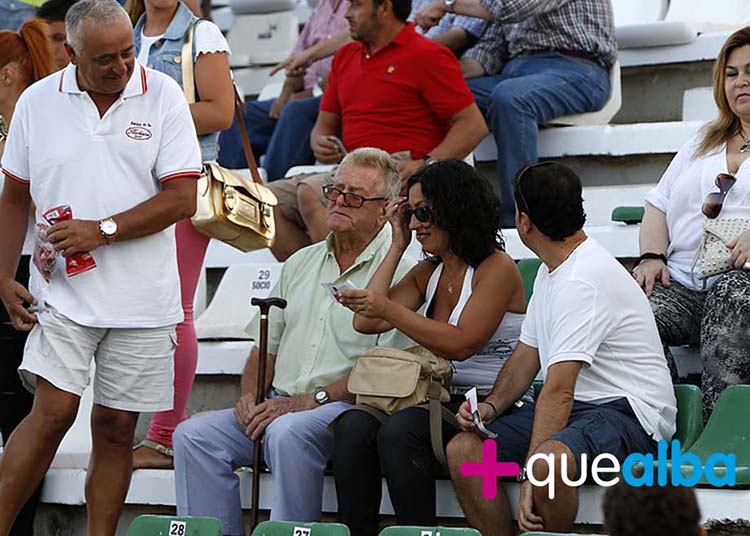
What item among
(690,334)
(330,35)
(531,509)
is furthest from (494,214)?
(330,35)

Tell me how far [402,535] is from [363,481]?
1.73 feet

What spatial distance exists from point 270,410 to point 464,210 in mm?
733

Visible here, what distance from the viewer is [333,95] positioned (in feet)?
17.2

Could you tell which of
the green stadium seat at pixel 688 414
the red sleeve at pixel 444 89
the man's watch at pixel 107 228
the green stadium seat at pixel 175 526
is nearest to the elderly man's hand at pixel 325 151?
the red sleeve at pixel 444 89

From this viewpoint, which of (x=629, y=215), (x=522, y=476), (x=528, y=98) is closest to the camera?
(x=522, y=476)

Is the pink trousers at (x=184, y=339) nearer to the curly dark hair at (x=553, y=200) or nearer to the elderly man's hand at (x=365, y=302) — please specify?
the elderly man's hand at (x=365, y=302)

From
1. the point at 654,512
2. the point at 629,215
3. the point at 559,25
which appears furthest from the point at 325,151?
the point at 654,512

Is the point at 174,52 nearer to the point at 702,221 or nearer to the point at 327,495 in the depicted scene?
the point at 327,495

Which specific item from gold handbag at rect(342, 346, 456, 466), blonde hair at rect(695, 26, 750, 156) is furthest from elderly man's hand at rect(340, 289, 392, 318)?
blonde hair at rect(695, 26, 750, 156)

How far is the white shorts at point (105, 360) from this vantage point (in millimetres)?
3521

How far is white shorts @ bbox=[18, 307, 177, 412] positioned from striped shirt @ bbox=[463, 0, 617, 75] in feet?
6.90

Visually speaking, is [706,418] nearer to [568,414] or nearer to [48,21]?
[568,414]

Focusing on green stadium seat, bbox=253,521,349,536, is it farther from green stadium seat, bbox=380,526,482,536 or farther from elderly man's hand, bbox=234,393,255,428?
elderly man's hand, bbox=234,393,255,428

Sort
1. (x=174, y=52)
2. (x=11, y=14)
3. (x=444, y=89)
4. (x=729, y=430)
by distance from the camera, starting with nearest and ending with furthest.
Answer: (x=729, y=430), (x=174, y=52), (x=444, y=89), (x=11, y=14)
